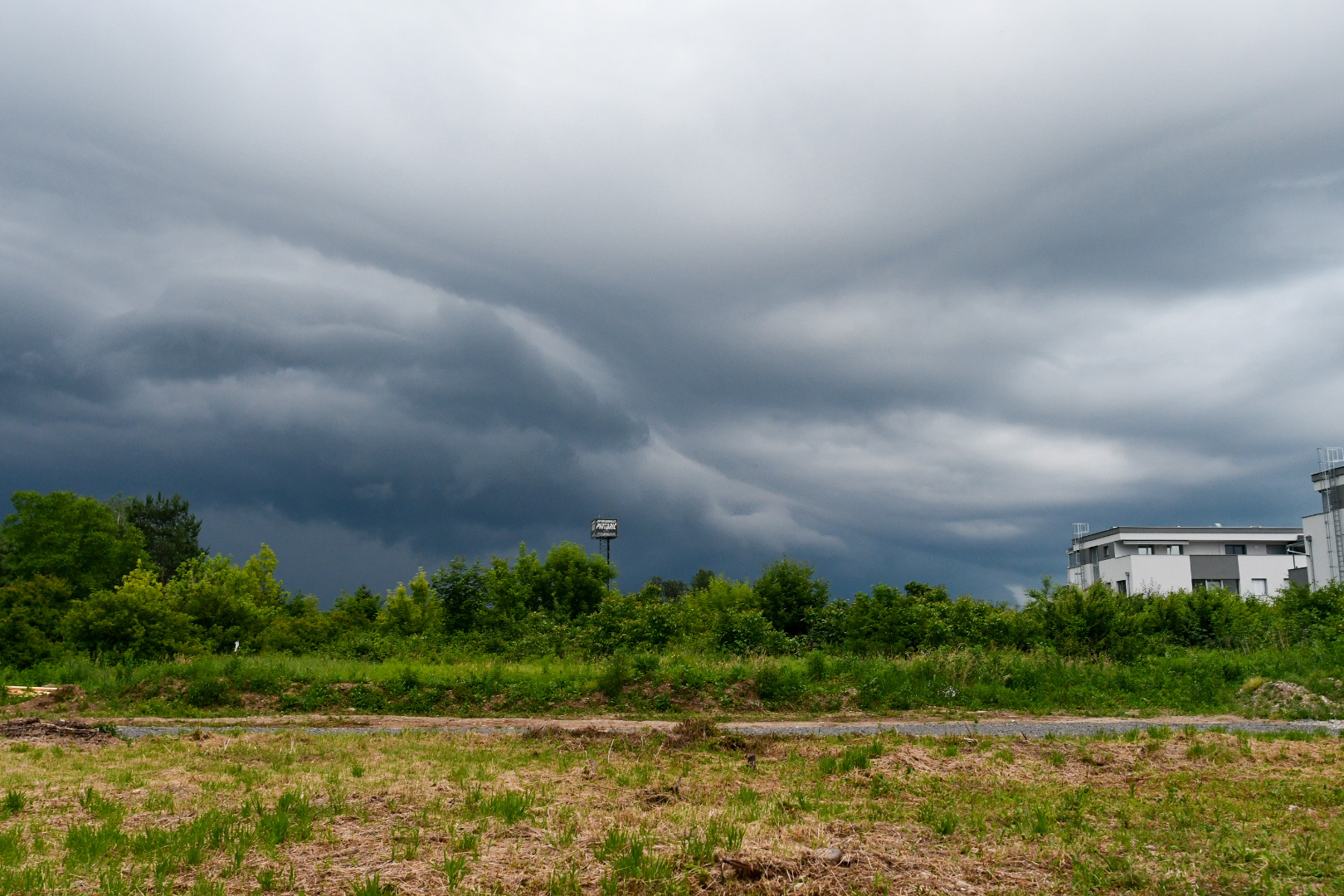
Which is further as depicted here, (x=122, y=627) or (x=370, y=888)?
(x=122, y=627)

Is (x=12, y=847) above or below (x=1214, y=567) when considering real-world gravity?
below

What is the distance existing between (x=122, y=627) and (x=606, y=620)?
59.0ft

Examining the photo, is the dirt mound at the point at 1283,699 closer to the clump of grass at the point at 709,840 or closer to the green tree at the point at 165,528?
the clump of grass at the point at 709,840

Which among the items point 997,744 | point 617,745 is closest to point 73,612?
point 617,745

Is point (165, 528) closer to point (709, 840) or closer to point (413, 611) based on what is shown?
point (413, 611)

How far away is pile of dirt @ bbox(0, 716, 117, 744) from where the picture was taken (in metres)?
16.7

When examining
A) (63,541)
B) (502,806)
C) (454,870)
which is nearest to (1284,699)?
(502,806)

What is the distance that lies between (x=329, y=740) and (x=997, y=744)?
11616 mm

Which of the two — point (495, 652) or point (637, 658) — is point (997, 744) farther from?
point (495, 652)

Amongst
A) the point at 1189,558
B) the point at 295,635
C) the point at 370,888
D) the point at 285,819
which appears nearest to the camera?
the point at 370,888

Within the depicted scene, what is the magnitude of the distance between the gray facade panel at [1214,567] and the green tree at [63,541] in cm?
9025

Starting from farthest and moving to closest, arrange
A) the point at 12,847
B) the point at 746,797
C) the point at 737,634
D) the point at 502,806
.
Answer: the point at 737,634 < the point at 746,797 < the point at 502,806 < the point at 12,847

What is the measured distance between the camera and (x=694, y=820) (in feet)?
28.5

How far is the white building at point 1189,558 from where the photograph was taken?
3031 inches
